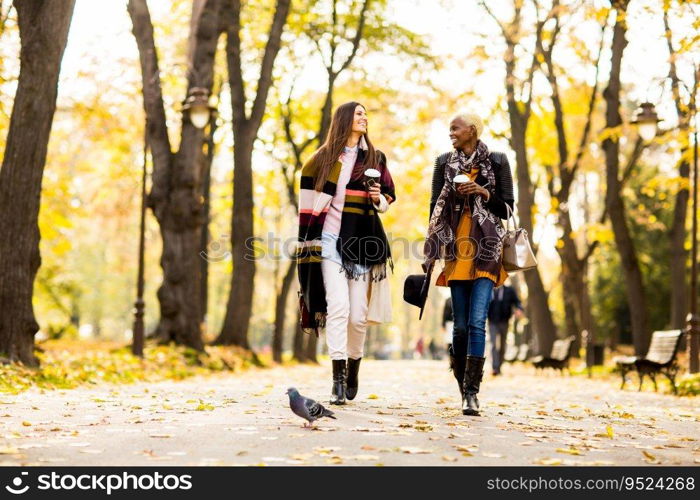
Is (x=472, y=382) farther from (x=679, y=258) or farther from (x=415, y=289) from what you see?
(x=679, y=258)

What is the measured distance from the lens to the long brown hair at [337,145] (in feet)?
26.0

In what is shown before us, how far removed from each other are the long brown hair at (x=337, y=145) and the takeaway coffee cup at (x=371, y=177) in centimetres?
12

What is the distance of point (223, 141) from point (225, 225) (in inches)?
578

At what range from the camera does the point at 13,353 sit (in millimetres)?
11430

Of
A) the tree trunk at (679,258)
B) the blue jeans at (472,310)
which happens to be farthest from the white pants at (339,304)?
the tree trunk at (679,258)

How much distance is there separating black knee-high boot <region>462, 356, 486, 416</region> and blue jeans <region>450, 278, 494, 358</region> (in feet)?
0.20

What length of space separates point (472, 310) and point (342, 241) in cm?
118

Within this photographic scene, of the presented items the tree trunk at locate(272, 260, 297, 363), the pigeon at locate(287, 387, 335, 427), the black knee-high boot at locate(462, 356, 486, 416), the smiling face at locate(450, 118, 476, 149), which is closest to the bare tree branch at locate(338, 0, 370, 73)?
the tree trunk at locate(272, 260, 297, 363)

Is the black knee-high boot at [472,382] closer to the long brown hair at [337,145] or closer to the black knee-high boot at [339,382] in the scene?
the black knee-high boot at [339,382]

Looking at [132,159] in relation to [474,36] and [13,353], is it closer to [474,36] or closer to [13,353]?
[474,36]

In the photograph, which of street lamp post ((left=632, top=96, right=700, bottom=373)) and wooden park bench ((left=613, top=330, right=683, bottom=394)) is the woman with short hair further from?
street lamp post ((left=632, top=96, right=700, bottom=373))

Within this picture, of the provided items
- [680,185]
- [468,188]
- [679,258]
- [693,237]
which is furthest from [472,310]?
[679,258]

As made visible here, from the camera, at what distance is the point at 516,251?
25.6 feet

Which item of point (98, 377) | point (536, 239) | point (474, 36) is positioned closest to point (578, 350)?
point (536, 239)
